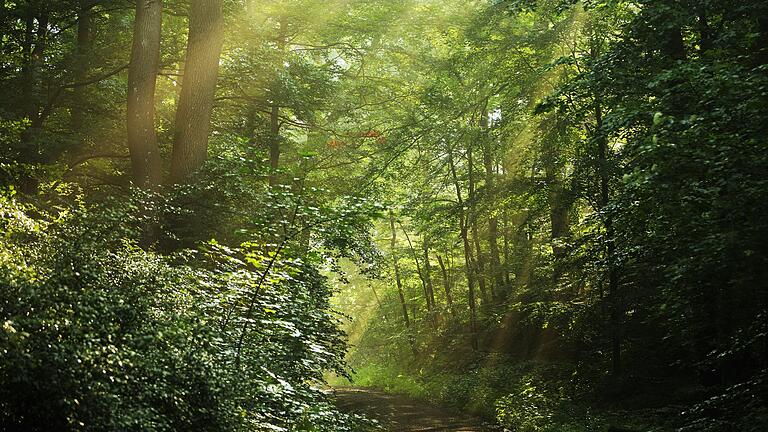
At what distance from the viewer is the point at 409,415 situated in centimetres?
1533

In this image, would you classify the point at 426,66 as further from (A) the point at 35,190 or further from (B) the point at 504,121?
(A) the point at 35,190

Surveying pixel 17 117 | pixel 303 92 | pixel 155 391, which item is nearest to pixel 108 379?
pixel 155 391

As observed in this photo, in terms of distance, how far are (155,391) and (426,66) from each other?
47.3 ft

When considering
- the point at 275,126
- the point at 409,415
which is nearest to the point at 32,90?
the point at 275,126

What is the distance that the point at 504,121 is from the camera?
1539 centimetres

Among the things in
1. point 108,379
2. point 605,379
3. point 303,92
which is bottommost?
point 605,379

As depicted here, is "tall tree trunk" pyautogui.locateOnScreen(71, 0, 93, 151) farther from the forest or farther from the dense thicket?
the dense thicket

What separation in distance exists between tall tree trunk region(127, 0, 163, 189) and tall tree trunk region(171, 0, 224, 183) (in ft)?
1.93

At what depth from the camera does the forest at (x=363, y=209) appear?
16.4ft

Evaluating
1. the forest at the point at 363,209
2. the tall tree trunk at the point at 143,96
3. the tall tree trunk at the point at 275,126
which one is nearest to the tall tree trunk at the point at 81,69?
the forest at the point at 363,209

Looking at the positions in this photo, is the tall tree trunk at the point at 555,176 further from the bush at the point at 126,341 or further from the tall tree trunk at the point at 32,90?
the tall tree trunk at the point at 32,90

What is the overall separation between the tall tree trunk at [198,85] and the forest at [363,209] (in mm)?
43

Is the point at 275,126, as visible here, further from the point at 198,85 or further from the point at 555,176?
the point at 555,176

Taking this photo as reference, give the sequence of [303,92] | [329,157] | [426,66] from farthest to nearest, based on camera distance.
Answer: [329,157], [426,66], [303,92]
